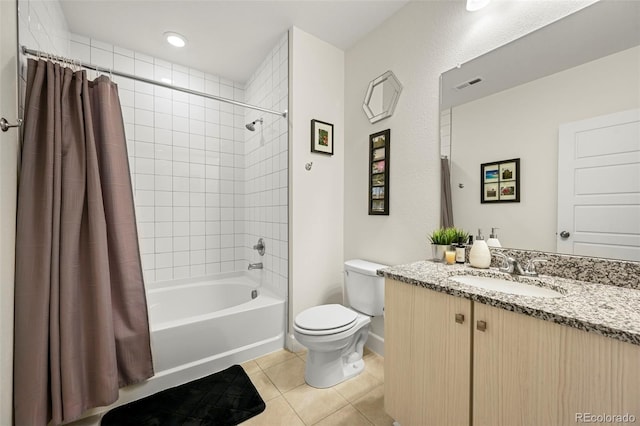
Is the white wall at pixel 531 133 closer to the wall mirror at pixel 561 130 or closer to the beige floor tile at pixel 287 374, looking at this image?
the wall mirror at pixel 561 130

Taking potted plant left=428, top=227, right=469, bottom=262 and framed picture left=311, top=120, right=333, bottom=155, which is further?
framed picture left=311, top=120, right=333, bottom=155

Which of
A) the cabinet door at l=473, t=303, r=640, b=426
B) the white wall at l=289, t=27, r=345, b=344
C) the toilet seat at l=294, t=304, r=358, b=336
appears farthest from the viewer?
the white wall at l=289, t=27, r=345, b=344

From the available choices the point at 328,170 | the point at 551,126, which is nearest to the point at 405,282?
the point at 551,126

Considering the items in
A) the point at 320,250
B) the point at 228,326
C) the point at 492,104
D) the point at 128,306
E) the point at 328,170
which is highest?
the point at 492,104

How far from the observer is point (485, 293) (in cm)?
89

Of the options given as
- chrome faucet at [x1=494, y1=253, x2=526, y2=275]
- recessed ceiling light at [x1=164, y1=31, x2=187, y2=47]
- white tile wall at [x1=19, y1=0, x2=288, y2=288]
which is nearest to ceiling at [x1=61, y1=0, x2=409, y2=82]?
recessed ceiling light at [x1=164, y1=31, x2=187, y2=47]

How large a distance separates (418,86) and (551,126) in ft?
2.64

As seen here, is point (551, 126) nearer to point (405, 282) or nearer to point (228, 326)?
point (405, 282)

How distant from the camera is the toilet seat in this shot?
148cm

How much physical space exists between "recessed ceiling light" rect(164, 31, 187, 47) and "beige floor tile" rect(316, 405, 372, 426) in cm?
287

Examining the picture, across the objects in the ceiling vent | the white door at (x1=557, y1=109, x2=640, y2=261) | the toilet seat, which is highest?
the ceiling vent

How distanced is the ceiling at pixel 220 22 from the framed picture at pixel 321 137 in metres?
0.71

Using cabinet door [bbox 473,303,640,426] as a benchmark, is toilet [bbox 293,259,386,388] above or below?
below

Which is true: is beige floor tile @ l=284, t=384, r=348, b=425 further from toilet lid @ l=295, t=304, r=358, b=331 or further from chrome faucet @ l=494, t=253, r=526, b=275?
chrome faucet @ l=494, t=253, r=526, b=275
